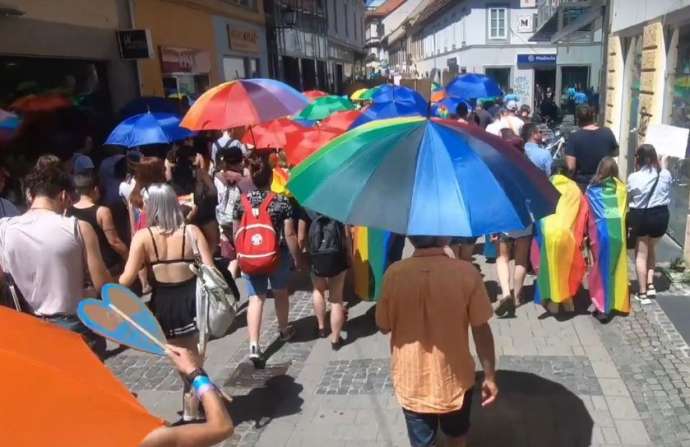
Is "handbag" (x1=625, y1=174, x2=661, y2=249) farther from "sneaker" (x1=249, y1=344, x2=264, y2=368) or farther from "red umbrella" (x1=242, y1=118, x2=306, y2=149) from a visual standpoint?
"red umbrella" (x1=242, y1=118, x2=306, y2=149)

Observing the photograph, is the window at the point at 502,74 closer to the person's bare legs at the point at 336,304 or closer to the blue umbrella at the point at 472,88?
the blue umbrella at the point at 472,88

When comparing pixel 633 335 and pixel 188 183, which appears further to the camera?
pixel 188 183

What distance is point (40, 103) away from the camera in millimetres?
8602

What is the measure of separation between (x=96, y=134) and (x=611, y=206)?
7717 millimetres

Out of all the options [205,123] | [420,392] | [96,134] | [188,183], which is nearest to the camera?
[420,392]

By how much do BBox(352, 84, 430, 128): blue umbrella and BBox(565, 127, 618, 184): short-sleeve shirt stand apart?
2312 millimetres

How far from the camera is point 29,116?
332 inches

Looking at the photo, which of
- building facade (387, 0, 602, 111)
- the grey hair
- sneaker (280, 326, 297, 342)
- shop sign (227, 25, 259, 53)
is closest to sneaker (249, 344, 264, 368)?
sneaker (280, 326, 297, 342)

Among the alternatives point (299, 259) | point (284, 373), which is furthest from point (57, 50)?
point (284, 373)

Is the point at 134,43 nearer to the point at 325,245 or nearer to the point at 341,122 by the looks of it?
the point at 341,122

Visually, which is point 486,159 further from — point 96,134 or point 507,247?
point 96,134

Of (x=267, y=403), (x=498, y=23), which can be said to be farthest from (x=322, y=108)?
(x=498, y=23)

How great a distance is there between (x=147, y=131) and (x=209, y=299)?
4046mm

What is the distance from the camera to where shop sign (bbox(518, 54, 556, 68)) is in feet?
108
